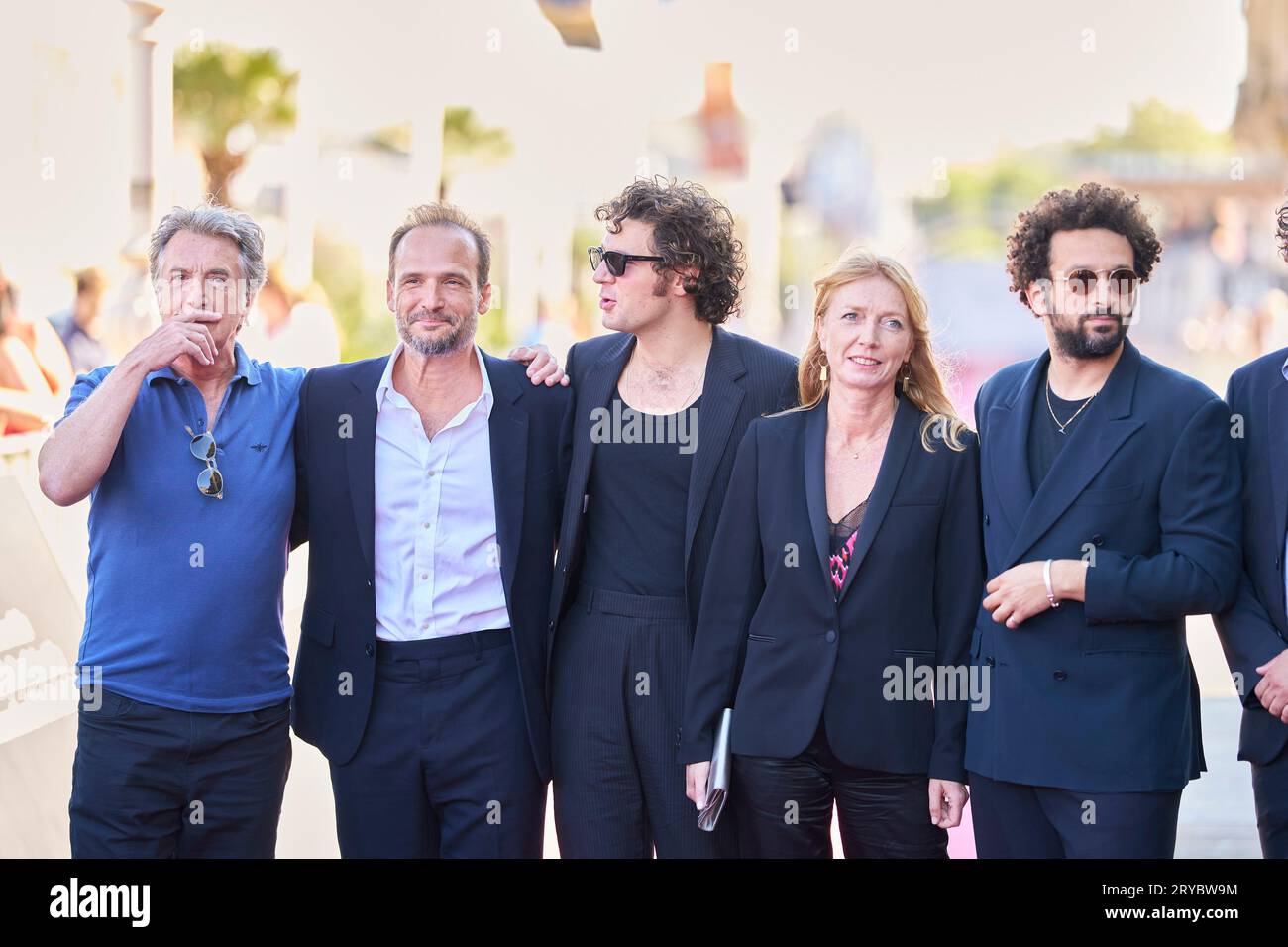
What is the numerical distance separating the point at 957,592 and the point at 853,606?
0.30 meters

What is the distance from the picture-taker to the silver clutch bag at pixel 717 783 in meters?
3.47

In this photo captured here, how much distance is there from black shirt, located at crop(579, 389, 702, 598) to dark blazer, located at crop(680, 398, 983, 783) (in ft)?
0.66

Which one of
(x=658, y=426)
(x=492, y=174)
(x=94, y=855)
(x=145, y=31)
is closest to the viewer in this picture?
(x=94, y=855)

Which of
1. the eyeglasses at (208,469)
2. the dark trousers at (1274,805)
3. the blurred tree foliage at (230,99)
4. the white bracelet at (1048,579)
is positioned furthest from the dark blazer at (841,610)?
the blurred tree foliage at (230,99)

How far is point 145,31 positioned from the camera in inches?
407

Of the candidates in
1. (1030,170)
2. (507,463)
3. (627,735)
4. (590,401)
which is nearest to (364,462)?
(507,463)

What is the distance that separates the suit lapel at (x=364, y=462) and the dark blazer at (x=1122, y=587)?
1828 mm

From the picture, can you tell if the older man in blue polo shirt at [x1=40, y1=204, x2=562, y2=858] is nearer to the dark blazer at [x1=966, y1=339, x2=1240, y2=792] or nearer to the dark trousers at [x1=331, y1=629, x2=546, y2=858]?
the dark trousers at [x1=331, y1=629, x2=546, y2=858]

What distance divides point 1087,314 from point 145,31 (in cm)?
940

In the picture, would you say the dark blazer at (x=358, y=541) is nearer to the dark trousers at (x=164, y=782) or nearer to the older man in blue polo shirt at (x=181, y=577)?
the older man in blue polo shirt at (x=181, y=577)

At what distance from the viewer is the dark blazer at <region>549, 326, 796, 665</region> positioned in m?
3.71

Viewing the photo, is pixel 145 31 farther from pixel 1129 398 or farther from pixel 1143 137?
pixel 1143 137
